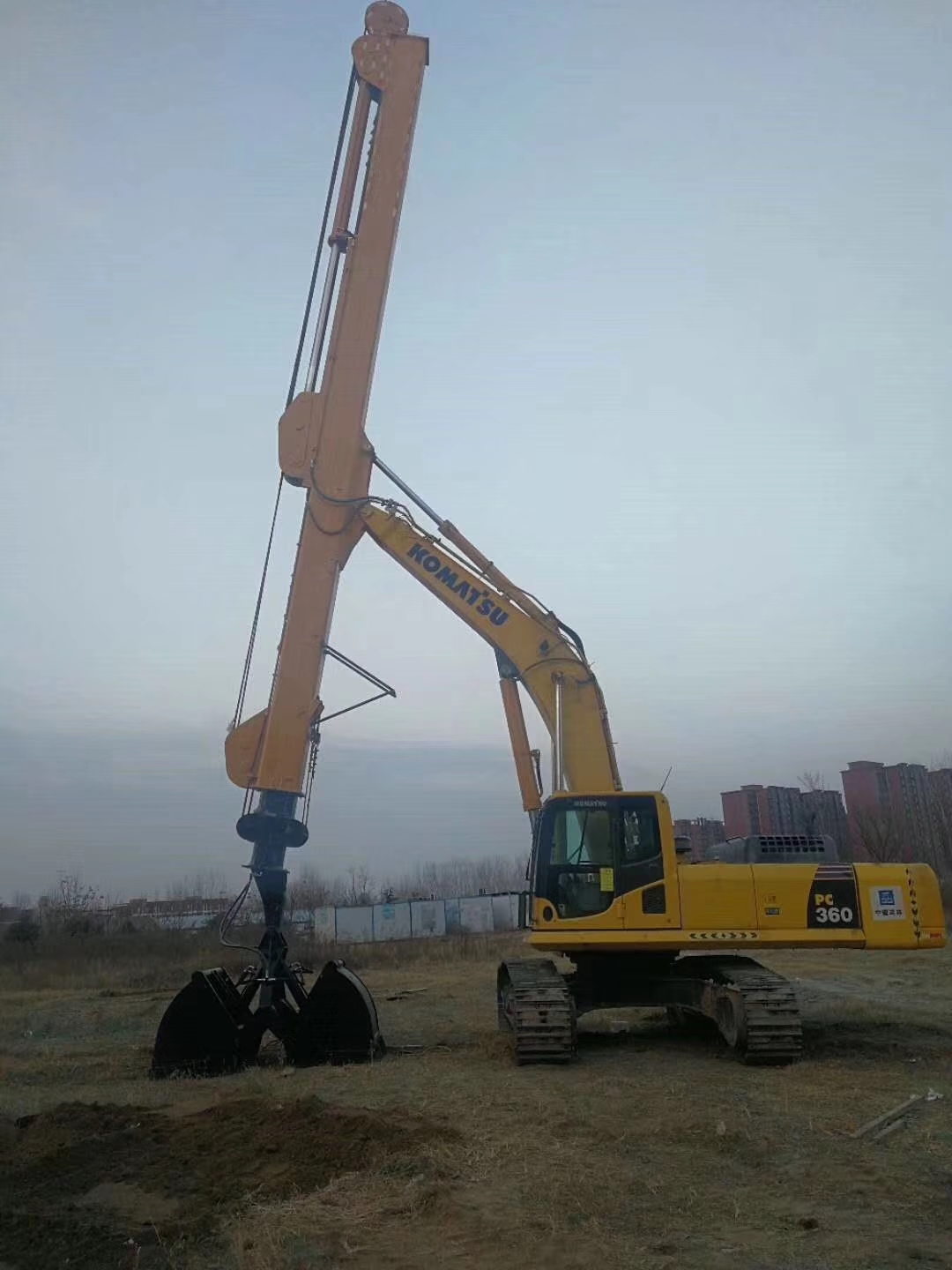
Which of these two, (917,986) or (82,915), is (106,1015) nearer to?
(917,986)

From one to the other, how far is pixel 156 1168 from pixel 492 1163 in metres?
2.34

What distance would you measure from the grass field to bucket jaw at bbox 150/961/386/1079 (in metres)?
0.33

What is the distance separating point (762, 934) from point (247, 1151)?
19.5 ft

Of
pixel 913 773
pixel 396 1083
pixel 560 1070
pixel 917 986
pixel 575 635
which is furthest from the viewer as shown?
pixel 913 773

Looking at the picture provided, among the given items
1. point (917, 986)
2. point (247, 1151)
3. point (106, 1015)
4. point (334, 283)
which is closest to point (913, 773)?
point (917, 986)

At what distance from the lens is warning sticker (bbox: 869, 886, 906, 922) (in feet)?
35.8

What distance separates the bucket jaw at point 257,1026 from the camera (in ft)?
35.8

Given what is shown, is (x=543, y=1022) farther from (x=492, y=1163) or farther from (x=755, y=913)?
(x=492, y=1163)

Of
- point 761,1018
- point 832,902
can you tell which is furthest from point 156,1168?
point 832,902

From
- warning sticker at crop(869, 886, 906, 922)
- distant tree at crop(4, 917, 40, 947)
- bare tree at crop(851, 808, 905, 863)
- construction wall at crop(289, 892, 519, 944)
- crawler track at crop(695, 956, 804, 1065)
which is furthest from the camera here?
construction wall at crop(289, 892, 519, 944)

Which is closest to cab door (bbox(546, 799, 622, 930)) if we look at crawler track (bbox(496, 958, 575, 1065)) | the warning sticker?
crawler track (bbox(496, 958, 575, 1065))

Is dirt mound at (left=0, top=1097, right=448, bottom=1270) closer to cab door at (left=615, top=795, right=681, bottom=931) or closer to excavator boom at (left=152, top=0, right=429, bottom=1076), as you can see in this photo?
excavator boom at (left=152, top=0, right=429, bottom=1076)

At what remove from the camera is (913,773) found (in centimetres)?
4784

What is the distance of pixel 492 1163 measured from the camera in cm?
667
